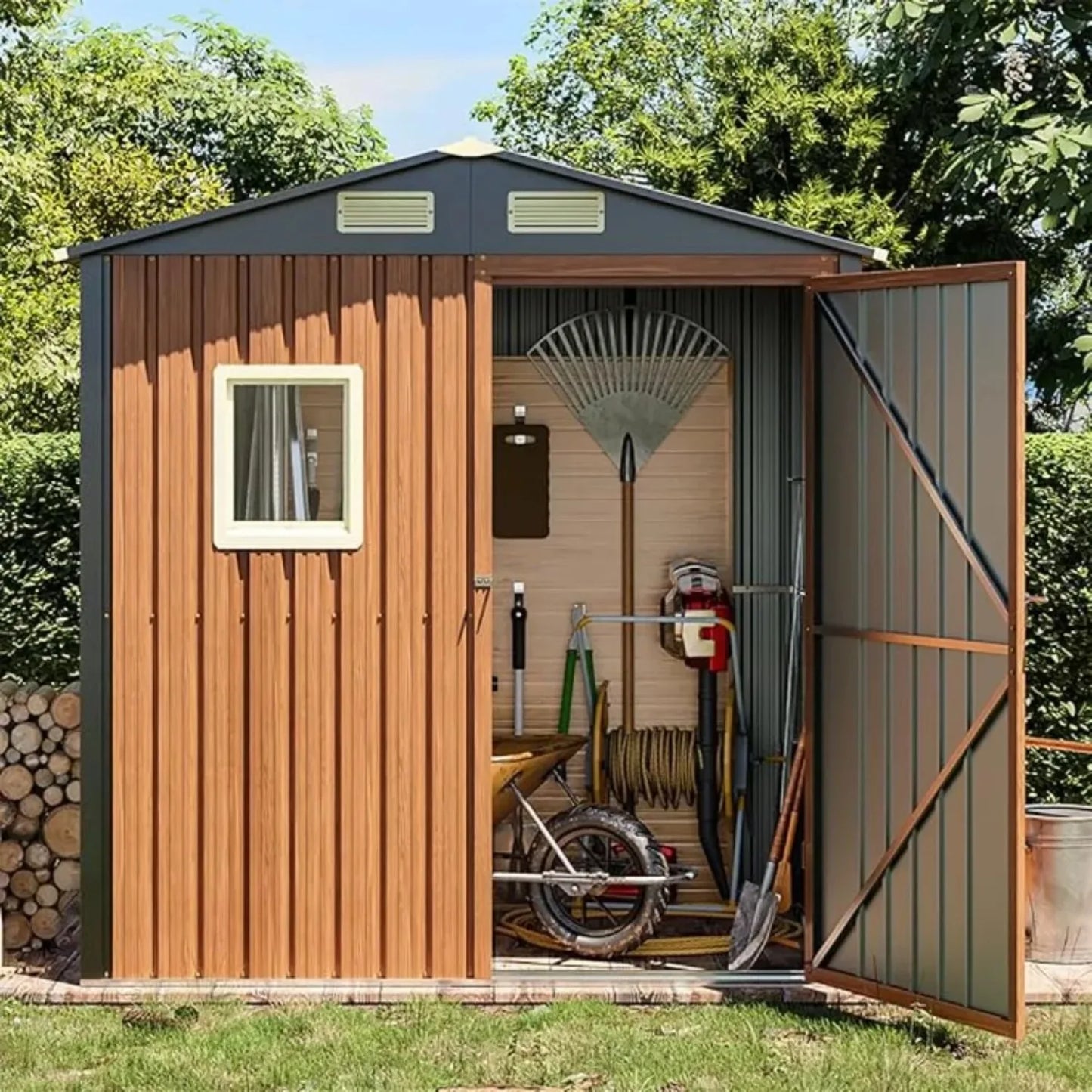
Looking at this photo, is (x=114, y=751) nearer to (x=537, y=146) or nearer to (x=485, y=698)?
(x=485, y=698)

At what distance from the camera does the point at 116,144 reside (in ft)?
72.2

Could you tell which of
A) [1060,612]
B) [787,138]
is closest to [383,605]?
[1060,612]

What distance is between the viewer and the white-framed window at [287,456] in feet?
20.0

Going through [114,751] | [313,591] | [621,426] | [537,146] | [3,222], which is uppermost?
[537,146]

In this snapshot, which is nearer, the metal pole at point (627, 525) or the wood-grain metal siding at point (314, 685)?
the wood-grain metal siding at point (314, 685)

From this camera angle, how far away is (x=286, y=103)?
2772 centimetres

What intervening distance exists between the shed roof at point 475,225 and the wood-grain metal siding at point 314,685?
0.19m

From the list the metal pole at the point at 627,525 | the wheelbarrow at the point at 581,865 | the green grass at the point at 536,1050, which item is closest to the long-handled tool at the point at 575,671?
the metal pole at the point at 627,525

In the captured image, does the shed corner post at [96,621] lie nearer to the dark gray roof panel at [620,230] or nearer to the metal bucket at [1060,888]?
the dark gray roof panel at [620,230]

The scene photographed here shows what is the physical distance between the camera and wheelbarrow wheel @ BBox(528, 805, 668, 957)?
6617mm

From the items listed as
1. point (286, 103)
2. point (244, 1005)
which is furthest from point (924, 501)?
point (286, 103)

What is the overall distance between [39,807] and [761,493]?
2.89 metres

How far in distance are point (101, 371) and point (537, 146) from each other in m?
18.3

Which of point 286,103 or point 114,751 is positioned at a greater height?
point 286,103
